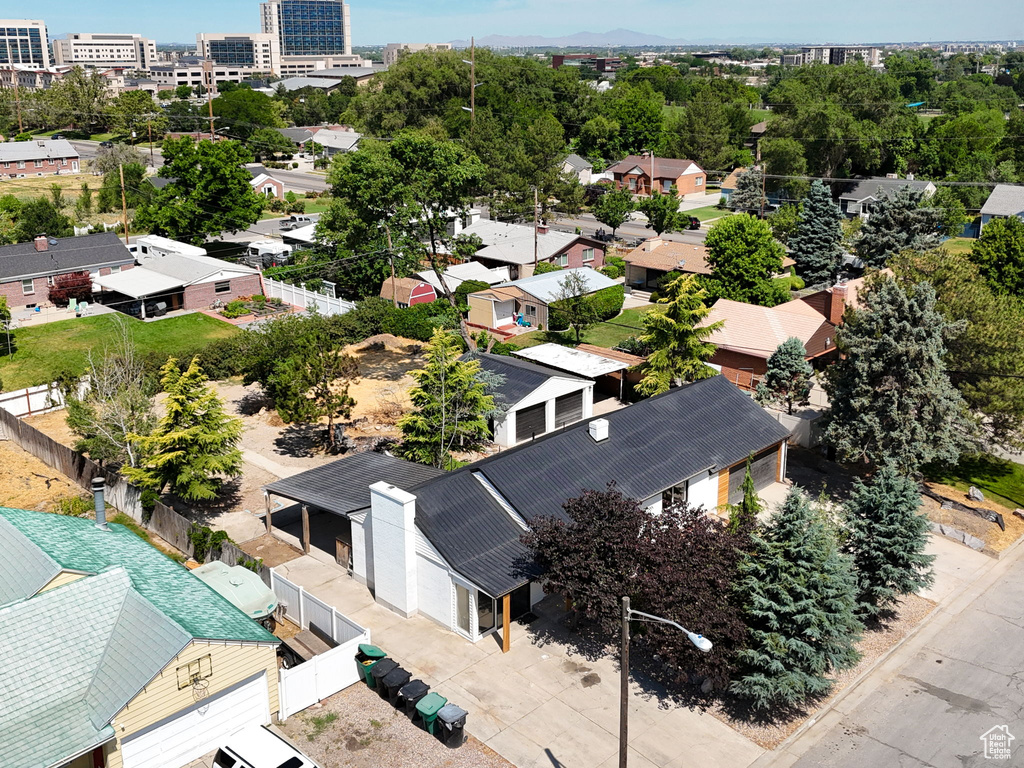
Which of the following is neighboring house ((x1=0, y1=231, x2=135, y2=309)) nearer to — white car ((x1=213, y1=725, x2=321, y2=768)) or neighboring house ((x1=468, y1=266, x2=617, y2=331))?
neighboring house ((x1=468, y1=266, x2=617, y2=331))

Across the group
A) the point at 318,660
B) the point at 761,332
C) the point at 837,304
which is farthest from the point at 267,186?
the point at 318,660

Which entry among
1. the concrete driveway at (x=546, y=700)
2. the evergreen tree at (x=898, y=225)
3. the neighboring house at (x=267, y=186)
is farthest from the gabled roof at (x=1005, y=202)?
the concrete driveway at (x=546, y=700)

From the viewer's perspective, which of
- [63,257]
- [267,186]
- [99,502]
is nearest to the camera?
[99,502]

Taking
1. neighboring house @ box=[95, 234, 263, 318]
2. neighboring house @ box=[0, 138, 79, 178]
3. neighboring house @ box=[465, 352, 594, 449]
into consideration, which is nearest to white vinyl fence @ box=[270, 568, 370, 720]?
neighboring house @ box=[465, 352, 594, 449]

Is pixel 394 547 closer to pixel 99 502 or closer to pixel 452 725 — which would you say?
pixel 452 725

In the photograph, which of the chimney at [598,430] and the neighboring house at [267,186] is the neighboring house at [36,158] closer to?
the neighboring house at [267,186]

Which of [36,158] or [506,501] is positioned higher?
[36,158]

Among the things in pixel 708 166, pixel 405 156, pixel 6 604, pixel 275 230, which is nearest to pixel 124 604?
pixel 6 604
